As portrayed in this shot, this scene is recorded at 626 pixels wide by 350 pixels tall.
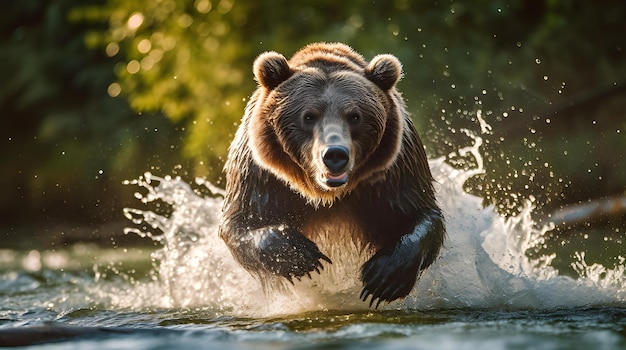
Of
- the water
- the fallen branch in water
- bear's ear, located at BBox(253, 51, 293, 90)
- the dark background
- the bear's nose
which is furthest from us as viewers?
the dark background

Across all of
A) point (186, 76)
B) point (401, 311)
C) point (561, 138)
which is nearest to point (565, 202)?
point (561, 138)

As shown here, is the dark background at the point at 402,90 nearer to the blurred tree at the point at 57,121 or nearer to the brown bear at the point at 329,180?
the blurred tree at the point at 57,121

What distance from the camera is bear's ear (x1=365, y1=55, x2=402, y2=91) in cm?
537

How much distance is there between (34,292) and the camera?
25.2ft

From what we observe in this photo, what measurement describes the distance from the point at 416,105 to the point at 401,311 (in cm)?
650

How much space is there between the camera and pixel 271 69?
5.31m

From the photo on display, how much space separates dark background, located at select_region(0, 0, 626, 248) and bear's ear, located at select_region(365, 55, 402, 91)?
3892 mm

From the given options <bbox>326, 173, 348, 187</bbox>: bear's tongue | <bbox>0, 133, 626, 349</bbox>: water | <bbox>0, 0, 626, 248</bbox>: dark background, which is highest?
<bbox>0, 0, 626, 248</bbox>: dark background

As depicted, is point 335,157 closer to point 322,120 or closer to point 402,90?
point 322,120

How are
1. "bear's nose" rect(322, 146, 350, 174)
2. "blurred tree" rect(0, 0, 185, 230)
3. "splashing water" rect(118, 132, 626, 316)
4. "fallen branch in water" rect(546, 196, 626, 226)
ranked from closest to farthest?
1. "bear's nose" rect(322, 146, 350, 174)
2. "splashing water" rect(118, 132, 626, 316)
3. "fallen branch in water" rect(546, 196, 626, 226)
4. "blurred tree" rect(0, 0, 185, 230)

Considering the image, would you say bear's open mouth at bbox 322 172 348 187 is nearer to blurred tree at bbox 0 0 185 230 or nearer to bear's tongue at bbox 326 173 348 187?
bear's tongue at bbox 326 173 348 187

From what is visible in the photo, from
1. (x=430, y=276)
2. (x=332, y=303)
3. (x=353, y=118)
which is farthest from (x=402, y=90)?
(x=353, y=118)

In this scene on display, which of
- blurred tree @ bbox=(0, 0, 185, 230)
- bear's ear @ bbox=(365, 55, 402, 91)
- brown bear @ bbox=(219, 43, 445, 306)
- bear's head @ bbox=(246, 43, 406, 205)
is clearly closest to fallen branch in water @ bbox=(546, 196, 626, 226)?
brown bear @ bbox=(219, 43, 445, 306)

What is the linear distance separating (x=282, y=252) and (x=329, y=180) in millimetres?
479
